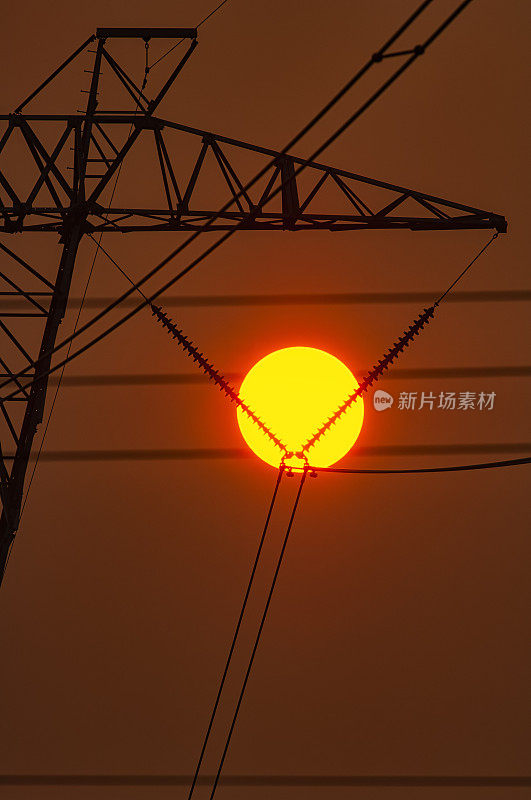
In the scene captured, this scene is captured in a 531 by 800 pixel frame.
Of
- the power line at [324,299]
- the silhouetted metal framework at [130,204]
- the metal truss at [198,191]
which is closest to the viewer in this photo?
the silhouetted metal framework at [130,204]

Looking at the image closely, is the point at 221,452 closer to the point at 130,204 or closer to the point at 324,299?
the point at 324,299

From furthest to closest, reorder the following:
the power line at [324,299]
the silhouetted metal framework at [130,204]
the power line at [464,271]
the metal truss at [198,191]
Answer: the power line at [324,299] < the power line at [464,271] < the metal truss at [198,191] < the silhouetted metal framework at [130,204]

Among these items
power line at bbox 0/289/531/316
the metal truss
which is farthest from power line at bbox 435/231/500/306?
the metal truss

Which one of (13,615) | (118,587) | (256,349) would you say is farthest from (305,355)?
(13,615)

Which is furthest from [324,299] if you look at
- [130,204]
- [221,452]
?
[130,204]

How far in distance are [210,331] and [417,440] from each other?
59.7 inches

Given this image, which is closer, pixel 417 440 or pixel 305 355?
pixel 305 355

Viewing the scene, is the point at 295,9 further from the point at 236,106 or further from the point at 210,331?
the point at 210,331

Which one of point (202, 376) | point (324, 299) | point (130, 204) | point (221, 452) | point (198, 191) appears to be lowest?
point (221, 452)

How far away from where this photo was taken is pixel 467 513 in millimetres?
6160

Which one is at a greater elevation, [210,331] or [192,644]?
[210,331]

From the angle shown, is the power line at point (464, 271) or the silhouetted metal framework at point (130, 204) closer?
the silhouetted metal framework at point (130, 204)

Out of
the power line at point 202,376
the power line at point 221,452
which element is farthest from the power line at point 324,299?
the power line at point 221,452

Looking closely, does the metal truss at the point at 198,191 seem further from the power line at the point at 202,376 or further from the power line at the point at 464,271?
the power line at the point at 202,376
